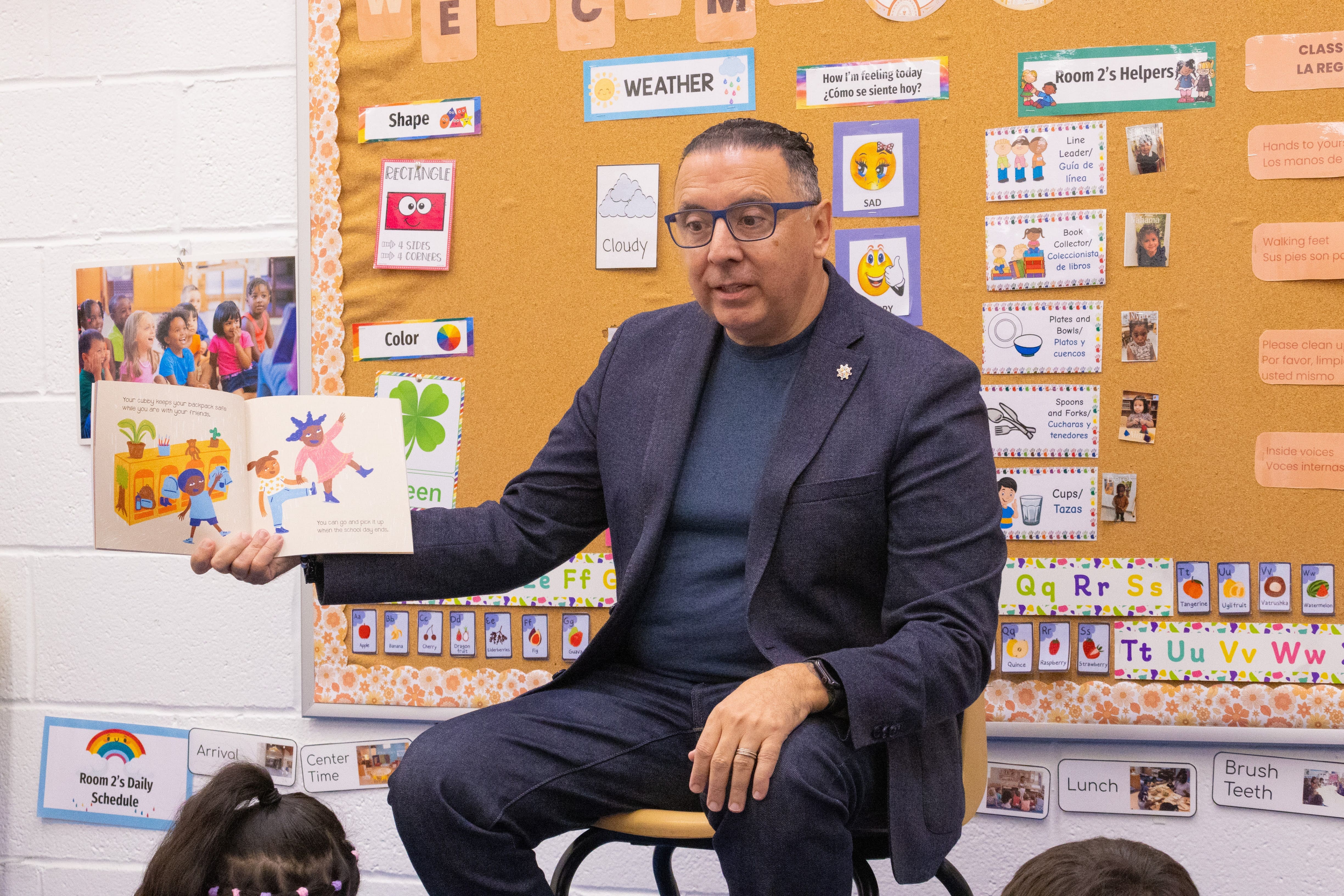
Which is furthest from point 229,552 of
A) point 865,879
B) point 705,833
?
point 865,879

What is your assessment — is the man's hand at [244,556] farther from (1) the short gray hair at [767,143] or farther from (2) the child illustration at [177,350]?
(2) the child illustration at [177,350]

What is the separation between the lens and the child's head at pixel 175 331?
7.00 feet

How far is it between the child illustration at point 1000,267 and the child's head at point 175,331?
1502mm

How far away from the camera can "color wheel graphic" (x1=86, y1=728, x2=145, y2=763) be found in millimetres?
2227

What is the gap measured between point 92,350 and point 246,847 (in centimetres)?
142

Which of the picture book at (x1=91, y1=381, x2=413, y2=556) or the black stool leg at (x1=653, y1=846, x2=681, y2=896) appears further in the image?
the black stool leg at (x1=653, y1=846, x2=681, y2=896)

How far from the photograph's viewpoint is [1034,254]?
1848 mm

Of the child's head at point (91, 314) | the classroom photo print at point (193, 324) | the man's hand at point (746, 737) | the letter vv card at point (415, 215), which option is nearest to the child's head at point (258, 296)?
the classroom photo print at point (193, 324)

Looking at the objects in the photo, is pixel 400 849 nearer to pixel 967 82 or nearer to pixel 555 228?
pixel 555 228

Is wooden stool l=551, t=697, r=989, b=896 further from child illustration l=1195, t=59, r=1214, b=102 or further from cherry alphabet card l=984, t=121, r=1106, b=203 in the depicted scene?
child illustration l=1195, t=59, r=1214, b=102

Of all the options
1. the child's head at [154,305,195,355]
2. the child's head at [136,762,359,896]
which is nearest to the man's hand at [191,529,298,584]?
the child's head at [136,762,359,896]

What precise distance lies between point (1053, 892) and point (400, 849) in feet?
5.05

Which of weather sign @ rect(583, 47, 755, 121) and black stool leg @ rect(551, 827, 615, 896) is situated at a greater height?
weather sign @ rect(583, 47, 755, 121)

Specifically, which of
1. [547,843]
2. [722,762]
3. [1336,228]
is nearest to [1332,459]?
[1336,228]
